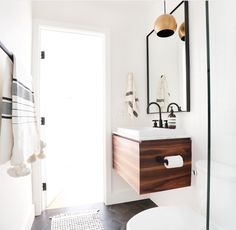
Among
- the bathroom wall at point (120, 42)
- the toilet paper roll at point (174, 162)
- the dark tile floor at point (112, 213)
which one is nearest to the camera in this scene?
the toilet paper roll at point (174, 162)

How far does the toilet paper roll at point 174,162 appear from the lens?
1.37 metres

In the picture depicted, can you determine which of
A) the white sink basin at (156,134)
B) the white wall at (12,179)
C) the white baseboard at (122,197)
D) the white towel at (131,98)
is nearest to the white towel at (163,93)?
the white towel at (131,98)

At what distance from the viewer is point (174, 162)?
4.52 ft

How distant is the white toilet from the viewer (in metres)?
0.99

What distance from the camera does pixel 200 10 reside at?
4.75 feet

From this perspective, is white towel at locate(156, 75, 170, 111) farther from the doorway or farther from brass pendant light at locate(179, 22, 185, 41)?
the doorway

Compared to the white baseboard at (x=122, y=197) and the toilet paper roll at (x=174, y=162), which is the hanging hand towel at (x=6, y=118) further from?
the white baseboard at (x=122, y=197)

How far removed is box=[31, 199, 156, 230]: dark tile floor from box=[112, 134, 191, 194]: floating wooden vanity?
0.58m

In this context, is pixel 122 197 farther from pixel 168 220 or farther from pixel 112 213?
pixel 168 220

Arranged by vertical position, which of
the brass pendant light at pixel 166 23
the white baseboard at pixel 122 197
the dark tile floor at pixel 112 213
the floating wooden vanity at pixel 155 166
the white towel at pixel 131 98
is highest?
the brass pendant light at pixel 166 23

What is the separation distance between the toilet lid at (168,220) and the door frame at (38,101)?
3.42ft

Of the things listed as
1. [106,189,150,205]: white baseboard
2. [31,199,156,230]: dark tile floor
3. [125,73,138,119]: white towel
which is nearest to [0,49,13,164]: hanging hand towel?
[31,199,156,230]: dark tile floor

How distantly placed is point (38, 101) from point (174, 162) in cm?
152

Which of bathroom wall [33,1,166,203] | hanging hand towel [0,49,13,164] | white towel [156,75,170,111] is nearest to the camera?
hanging hand towel [0,49,13,164]
